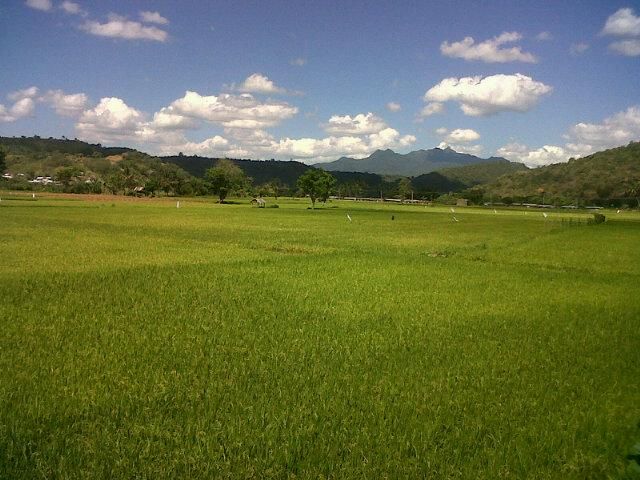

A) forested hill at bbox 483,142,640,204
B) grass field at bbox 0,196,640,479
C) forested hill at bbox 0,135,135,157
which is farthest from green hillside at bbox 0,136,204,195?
grass field at bbox 0,196,640,479

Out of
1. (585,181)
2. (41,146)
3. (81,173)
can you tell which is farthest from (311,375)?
(41,146)

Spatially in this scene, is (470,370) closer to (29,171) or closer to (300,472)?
(300,472)

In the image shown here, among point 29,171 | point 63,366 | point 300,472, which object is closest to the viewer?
point 300,472

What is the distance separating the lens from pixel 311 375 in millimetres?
6750

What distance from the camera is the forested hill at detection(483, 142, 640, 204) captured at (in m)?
94.3

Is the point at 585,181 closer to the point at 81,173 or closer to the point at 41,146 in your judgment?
the point at 81,173

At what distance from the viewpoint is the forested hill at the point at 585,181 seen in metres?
94.3

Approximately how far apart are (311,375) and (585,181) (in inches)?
4399

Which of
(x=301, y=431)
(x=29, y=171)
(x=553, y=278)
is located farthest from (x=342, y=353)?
(x=29, y=171)

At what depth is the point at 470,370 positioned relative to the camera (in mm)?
7117

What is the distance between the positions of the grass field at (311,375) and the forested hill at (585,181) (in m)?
88.1

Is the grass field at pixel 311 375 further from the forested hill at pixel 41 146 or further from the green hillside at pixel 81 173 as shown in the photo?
the forested hill at pixel 41 146

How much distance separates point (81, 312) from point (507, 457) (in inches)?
319

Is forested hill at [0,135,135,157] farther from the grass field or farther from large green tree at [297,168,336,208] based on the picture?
the grass field
